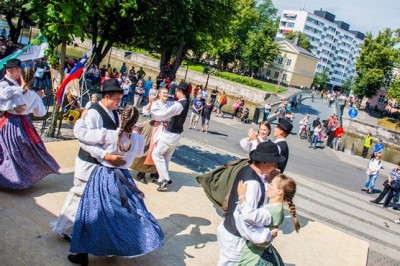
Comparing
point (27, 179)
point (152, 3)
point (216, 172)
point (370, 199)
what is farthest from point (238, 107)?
point (27, 179)

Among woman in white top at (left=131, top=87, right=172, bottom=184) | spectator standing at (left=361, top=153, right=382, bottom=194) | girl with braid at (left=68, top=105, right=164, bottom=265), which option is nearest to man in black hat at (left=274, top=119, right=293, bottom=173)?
woman in white top at (left=131, top=87, right=172, bottom=184)

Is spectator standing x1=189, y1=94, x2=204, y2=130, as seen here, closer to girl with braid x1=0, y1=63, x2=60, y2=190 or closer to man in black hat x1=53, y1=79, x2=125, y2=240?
girl with braid x1=0, y1=63, x2=60, y2=190

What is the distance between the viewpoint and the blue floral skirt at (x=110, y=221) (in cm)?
377

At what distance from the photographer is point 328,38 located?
120875 millimetres

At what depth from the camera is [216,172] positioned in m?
6.42

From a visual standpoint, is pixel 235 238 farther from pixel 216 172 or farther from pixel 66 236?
pixel 216 172

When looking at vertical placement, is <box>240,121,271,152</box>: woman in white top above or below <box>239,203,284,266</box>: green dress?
above

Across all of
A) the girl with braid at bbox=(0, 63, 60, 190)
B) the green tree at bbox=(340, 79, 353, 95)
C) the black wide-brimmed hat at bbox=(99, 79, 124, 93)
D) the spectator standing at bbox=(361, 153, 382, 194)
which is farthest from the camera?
the green tree at bbox=(340, 79, 353, 95)

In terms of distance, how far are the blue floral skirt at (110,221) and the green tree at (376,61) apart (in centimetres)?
5645

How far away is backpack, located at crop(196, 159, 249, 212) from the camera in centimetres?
617

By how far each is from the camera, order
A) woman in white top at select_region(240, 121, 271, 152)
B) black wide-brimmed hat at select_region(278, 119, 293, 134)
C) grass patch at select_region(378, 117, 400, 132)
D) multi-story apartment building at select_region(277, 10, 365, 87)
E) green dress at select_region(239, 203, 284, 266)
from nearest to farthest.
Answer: green dress at select_region(239, 203, 284, 266), woman in white top at select_region(240, 121, 271, 152), black wide-brimmed hat at select_region(278, 119, 293, 134), grass patch at select_region(378, 117, 400, 132), multi-story apartment building at select_region(277, 10, 365, 87)

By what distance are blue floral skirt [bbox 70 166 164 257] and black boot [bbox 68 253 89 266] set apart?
0.19 meters

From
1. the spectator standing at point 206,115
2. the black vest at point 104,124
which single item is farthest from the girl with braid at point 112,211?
the spectator standing at point 206,115

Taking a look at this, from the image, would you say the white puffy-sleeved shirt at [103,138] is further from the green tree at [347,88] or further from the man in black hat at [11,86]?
the green tree at [347,88]
